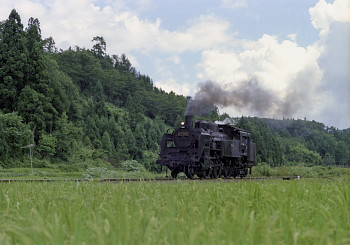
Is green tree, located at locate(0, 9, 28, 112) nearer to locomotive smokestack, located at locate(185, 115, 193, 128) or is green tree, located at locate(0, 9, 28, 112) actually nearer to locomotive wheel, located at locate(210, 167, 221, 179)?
locomotive smokestack, located at locate(185, 115, 193, 128)

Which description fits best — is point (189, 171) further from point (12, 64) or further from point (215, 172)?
point (12, 64)

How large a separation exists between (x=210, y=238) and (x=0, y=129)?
162 feet

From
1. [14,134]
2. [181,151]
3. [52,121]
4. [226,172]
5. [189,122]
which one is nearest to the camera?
[181,151]

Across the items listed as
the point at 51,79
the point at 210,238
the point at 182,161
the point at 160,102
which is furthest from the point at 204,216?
the point at 160,102

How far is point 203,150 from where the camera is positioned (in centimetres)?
2961

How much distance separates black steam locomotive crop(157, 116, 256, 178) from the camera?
1165 inches

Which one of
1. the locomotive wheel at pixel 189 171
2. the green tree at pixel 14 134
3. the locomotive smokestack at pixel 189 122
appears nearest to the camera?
the locomotive wheel at pixel 189 171

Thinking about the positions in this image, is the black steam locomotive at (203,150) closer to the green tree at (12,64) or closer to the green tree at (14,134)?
the green tree at (14,134)

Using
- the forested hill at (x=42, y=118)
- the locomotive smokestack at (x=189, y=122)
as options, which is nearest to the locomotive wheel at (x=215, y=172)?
the locomotive smokestack at (x=189, y=122)

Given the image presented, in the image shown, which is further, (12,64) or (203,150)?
(12,64)

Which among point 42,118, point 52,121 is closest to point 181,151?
point 42,118

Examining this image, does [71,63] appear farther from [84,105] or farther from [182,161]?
[182,161]

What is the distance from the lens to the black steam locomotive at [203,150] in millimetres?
29594

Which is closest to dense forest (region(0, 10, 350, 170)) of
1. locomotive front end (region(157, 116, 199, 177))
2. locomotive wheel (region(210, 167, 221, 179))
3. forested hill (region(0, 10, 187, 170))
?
forested hill (region(0, 10, 187, 170))
